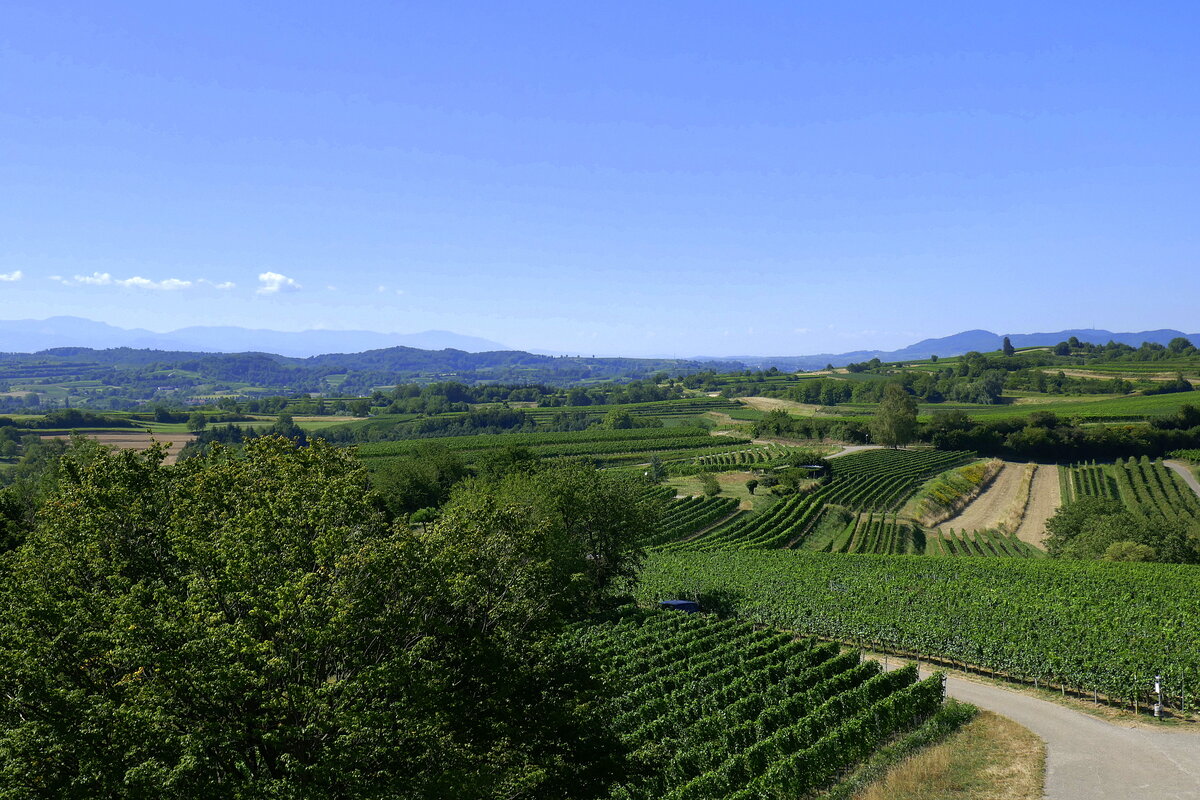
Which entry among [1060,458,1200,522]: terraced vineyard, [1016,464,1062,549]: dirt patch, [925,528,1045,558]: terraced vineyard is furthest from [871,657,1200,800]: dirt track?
[1060,458,1200,522]: terraced vineyard

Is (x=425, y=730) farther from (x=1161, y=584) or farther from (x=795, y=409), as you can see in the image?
(x=795, y=409)

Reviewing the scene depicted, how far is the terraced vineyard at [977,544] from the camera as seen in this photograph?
229 ft

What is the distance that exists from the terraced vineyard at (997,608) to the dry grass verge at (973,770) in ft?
22.4

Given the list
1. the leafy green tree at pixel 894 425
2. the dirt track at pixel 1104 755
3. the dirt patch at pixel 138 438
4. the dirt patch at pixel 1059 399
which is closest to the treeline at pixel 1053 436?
the leafy green tree at pixel 894 425

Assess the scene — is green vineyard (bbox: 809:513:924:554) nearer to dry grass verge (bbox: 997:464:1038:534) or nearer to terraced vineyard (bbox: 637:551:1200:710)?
dry grass verge (bbox: 997:464:1038:534)

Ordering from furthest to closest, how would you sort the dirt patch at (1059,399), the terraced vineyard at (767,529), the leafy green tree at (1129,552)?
the dirt patch at (1059,399), the terraced vineyard at (767,529), the leafy green tree at (1129,552)

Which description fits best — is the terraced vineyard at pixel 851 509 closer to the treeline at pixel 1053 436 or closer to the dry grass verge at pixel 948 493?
the dry grass verge at pixel 948 493

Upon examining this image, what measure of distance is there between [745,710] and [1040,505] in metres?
79.5

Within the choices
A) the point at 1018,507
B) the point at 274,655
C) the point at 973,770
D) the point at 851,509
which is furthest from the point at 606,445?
the point at 274,655

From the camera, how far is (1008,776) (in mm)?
20906

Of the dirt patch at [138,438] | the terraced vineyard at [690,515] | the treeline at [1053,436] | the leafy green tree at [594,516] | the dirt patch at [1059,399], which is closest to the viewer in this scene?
the leafy green tree at [594,516]

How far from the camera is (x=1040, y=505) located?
8812 cm

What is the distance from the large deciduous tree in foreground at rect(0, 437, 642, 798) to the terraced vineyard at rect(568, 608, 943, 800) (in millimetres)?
3546

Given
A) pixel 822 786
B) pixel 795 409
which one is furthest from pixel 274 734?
pixel 795 409
